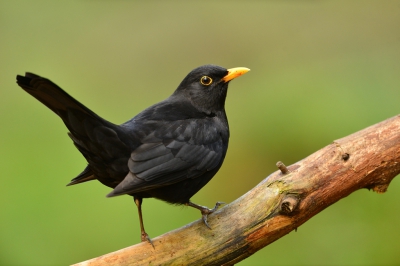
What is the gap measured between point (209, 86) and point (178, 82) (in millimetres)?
4106

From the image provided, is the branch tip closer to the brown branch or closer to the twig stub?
the brown branch

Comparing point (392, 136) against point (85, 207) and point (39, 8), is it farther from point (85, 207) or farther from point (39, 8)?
point (39, 8)

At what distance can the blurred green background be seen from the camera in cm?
668

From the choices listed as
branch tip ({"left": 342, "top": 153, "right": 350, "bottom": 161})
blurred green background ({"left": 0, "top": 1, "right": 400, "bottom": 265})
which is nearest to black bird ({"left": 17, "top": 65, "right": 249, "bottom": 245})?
branch tip ({"left": 342, "top": 153, "right": 350, "bottom": 161})

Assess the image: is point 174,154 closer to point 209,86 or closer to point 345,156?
point 209,86

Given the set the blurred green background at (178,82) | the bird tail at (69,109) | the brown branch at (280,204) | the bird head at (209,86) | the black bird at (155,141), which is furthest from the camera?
the blurred green background at (178,82)

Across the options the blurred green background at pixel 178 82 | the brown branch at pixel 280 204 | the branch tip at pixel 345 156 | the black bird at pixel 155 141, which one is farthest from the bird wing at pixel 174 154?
the blurred green background at pixel 178 82

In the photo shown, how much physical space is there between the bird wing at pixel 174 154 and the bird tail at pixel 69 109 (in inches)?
12.0

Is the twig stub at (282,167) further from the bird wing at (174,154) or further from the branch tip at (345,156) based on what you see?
the bird wing at (174,154)

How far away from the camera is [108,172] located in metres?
3.50

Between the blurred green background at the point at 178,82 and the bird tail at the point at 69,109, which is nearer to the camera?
the bird tail at the point at 69,109

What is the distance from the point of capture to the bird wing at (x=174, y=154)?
3328 mm

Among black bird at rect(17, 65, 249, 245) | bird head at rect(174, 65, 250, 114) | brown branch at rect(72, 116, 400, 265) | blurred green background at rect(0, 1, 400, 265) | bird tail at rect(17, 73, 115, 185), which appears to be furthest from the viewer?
blurred green background at rect(0, 1, 400, 265)

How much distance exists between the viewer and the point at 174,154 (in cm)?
357
